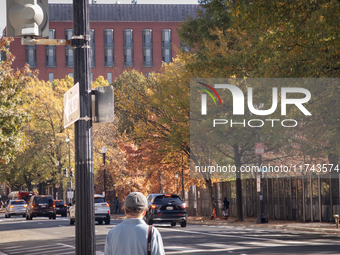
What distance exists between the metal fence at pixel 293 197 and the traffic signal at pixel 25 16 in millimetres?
24695

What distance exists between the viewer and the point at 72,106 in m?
7.12

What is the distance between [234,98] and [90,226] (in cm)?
2707

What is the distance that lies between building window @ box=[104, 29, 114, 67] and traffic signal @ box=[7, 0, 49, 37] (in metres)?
106

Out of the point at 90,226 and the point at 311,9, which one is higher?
the point at 311,9

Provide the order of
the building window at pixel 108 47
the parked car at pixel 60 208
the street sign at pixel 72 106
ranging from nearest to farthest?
the street sign at pixel 72 106
the parked car at pixel 60 208
the building window at pixel 108 47

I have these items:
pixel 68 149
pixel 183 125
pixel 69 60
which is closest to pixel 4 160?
pixel 183 125

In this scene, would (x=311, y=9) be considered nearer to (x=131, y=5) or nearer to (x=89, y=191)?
(x=89, y=191)

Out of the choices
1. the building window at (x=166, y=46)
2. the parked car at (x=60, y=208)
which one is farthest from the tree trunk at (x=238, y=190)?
the building window at (x=166, y=46)

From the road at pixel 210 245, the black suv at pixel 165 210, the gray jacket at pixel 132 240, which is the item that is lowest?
the road at pixel 210 245

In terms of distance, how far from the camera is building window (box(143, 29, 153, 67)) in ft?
368

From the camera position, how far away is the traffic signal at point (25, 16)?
666 cm

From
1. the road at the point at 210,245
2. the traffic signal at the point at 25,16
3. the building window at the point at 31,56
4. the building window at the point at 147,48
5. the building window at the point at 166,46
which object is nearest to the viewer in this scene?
the traffic signal at the point at 25,16

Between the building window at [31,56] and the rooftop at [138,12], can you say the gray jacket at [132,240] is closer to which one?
the rooftop at [138,12]

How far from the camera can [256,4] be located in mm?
17047
